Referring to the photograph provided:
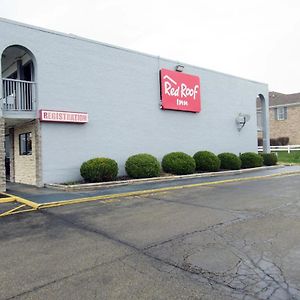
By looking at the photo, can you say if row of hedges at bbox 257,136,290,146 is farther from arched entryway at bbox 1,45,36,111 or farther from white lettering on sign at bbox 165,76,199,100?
arched entryway at bbox 1,45,36,111

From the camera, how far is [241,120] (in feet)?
75.0

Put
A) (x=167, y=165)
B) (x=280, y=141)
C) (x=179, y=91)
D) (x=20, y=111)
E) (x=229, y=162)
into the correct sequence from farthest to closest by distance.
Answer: (x=280, y=141), (x=229, y=162), (x=179, y=91), (x=167, y=165), (x=20, y=111)

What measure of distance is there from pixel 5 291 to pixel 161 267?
1950mm

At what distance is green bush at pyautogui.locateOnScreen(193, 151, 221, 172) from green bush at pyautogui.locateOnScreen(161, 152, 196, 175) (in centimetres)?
115

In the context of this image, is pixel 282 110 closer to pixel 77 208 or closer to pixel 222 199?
pixel 222 199

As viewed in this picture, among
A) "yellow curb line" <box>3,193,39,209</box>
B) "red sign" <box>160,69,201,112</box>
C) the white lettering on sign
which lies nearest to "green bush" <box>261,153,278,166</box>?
"red sign" <box>160,69,201,112</box>

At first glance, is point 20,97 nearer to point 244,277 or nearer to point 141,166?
point 141,166

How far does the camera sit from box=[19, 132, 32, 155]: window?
1482 centimetres

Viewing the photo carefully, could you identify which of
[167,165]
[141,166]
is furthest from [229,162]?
[141,166]

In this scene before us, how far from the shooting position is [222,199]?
31.7 feet

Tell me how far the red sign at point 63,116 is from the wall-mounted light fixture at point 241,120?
40.3ft

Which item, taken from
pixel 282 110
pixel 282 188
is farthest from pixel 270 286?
pixel 282 110

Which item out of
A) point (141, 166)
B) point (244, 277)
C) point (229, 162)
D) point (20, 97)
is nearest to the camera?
point (244, 277)

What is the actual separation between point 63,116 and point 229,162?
1042 centimetres
